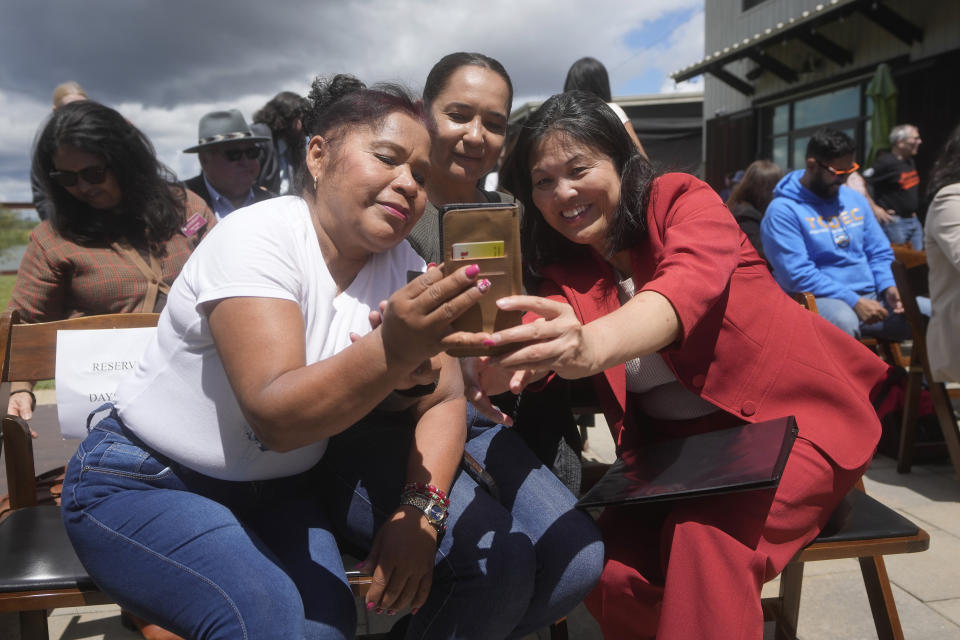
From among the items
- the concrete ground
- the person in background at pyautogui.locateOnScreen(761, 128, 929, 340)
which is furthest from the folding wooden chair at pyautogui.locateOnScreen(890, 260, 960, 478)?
the person in background at pyautogui.locateOnScreen(761, 128, 929, 340)

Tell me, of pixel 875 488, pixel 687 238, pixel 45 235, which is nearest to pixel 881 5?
pixel 875 488

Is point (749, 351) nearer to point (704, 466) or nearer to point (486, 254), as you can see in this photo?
point (704, 466)

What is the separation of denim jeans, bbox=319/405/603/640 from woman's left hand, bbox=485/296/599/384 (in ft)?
1.60

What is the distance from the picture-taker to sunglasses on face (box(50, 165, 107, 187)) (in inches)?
96.7

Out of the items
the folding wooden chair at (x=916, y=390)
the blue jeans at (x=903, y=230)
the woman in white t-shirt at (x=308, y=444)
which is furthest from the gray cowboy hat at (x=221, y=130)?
the blue jeans at (x=903, y=230)

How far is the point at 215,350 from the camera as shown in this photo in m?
1.49

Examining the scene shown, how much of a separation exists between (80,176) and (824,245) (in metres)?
3.94

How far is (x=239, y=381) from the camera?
4.27 feet

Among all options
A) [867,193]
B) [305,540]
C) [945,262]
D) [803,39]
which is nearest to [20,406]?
[305,540]

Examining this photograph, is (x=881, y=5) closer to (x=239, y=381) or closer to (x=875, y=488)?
(x=875, y=488)

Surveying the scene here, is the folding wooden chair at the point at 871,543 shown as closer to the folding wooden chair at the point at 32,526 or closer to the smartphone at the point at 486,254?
the smartphone at the point at 486,254

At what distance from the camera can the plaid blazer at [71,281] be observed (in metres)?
2.43

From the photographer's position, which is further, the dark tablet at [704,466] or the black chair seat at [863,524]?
the black chair seat at [863,524]

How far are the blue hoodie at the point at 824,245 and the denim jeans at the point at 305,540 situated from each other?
10.1 ft
